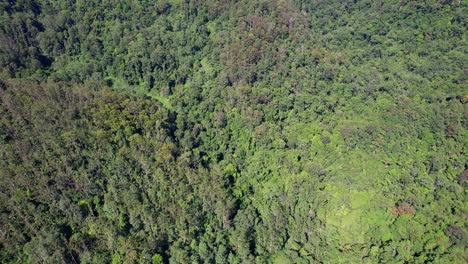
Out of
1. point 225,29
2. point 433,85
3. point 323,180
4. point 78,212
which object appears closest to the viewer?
point 78,212

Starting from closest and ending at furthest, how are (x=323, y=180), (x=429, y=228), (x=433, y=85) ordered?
(x=429, y=228) → (x=323, y=180) → (x=433, y=85)

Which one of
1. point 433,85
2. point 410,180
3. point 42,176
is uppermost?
point 433,85

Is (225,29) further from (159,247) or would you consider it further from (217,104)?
(159,247)

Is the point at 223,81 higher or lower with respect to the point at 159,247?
higher

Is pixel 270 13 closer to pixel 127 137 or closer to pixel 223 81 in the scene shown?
pixel 223 81

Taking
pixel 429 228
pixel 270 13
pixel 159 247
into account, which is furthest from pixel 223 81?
pixel 429 228

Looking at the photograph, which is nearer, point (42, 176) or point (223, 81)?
point (42, 176)
